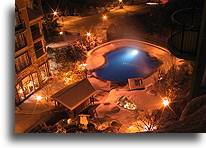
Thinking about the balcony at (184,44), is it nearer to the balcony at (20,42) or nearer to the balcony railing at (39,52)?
the balcony railing at (39,52)

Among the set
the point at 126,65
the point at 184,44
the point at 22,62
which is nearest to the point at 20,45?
the point at 22,62

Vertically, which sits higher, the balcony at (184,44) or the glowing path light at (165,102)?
the balcony at (184,44)

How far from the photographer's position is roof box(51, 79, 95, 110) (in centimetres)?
293

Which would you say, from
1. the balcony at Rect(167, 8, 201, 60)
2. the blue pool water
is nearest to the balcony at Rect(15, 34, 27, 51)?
the blue pool water

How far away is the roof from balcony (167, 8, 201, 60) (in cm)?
99

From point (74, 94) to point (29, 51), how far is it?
2.18 feet

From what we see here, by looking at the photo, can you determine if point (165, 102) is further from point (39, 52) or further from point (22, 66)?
point (22, 66)

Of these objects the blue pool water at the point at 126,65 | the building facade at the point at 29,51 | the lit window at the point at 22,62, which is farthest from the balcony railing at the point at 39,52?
the blue pool water at the point at 126,65

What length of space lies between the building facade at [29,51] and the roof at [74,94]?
25 cm

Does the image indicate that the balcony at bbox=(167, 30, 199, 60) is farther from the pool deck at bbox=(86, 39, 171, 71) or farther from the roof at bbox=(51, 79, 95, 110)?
the roof at bbox=(51, 79, 95, 110)

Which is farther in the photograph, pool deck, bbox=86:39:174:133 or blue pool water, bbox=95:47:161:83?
blue pool water, bbox=95:47:161:83

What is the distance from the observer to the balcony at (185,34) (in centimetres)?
300

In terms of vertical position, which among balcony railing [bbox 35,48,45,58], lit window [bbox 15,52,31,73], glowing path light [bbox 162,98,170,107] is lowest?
glowing path light [bbox 162,98,170,107]

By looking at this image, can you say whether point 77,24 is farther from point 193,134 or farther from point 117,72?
point 193,134
